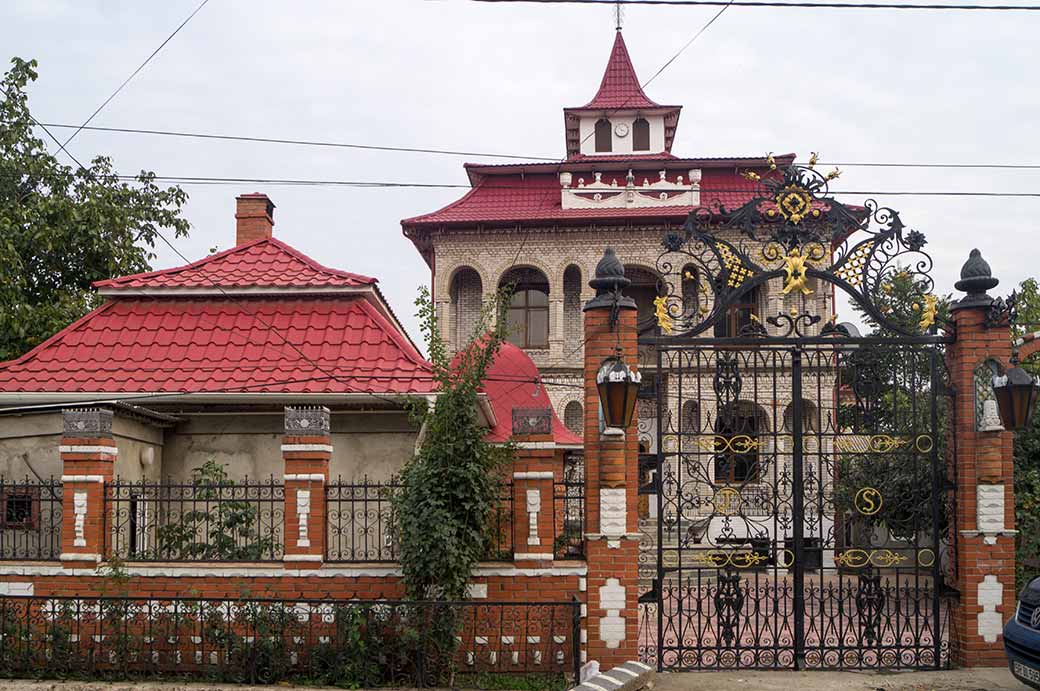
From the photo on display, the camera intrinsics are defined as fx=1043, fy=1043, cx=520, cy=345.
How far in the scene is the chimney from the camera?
56.0 feet

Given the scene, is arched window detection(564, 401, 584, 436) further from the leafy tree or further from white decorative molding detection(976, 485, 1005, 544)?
white decorative molding detection(976, 485, 1005, 544)

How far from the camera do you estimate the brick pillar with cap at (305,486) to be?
32.5ft

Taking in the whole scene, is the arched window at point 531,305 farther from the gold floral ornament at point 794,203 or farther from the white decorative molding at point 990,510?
the white decorative molding at point 990,510

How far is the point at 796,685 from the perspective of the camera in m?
9.31

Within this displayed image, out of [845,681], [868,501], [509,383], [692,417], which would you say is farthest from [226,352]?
[692,417]

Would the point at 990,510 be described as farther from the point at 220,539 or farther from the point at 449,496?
the point at 220,539

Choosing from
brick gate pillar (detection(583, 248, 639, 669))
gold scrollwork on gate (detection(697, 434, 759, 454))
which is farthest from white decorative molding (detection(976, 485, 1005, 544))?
brick gate pillar (detection(583, 248, 639, 669))

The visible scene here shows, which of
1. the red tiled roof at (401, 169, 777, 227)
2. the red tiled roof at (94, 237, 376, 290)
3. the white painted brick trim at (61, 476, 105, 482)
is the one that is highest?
the red tiled roof at (401, 169, 777, 227)

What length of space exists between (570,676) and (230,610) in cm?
318

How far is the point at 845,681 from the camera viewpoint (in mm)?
9500

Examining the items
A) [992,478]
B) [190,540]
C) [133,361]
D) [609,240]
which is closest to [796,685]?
[992,478]

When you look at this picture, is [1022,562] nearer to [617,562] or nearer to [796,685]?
[796,685]

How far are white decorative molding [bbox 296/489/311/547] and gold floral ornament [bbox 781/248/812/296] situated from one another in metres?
5.14

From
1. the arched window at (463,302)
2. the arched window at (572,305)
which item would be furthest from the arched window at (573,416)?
the arched window at (463,302)
